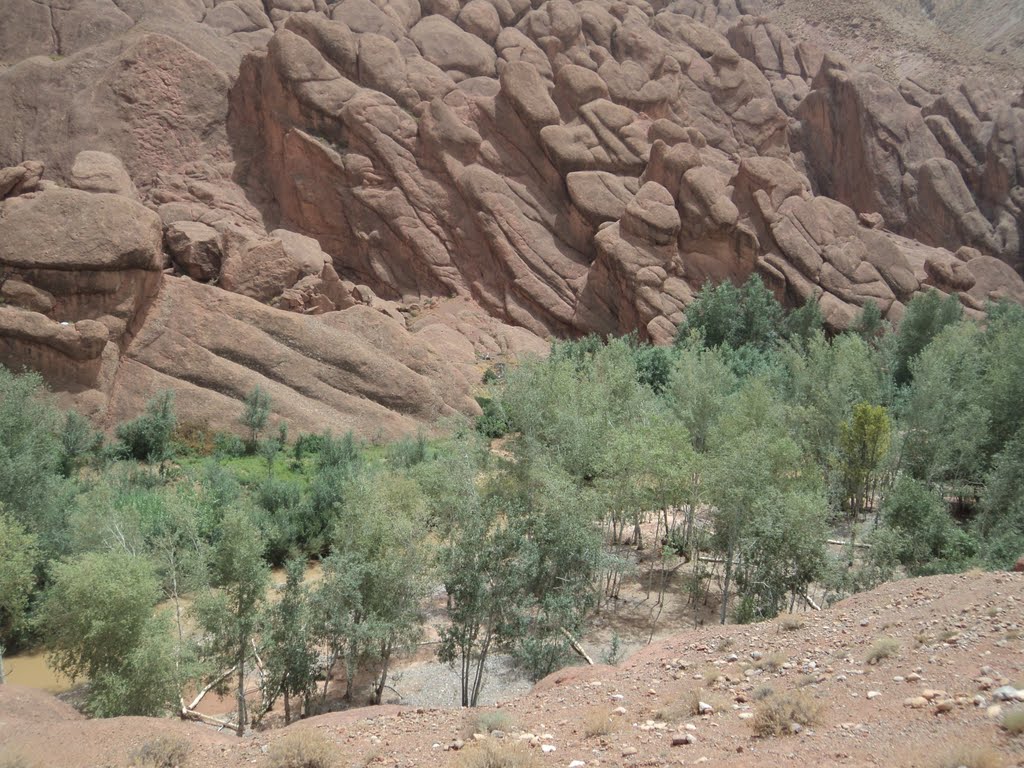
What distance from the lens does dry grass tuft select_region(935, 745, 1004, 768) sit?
6357mm

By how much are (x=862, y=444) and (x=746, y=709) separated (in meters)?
17.8

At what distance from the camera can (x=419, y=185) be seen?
5022cm

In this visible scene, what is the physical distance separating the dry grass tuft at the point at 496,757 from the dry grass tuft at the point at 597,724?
96 centimetres

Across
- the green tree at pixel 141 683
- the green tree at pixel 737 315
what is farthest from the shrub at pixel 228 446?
the green tree at pixel 737 315

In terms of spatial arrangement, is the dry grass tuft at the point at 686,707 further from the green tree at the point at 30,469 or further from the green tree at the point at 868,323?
the green tree at the point at 868,323

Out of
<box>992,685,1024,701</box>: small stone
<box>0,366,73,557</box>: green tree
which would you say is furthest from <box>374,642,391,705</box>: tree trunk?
<box>992,685,1024,701</box>: small stone

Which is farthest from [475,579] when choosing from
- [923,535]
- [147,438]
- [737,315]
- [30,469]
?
[737,315]

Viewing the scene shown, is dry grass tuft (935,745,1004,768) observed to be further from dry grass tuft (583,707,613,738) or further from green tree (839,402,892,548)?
green tree (839,402,892,548)

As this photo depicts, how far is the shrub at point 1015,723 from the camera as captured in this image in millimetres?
6887

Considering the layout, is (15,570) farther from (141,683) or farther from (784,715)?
(784,715)

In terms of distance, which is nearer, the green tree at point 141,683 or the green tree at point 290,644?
the green tree at point 141,683

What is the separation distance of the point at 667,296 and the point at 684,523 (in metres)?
26.3

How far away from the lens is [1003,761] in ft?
21.1

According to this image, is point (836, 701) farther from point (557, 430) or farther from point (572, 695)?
point (557, 430)
